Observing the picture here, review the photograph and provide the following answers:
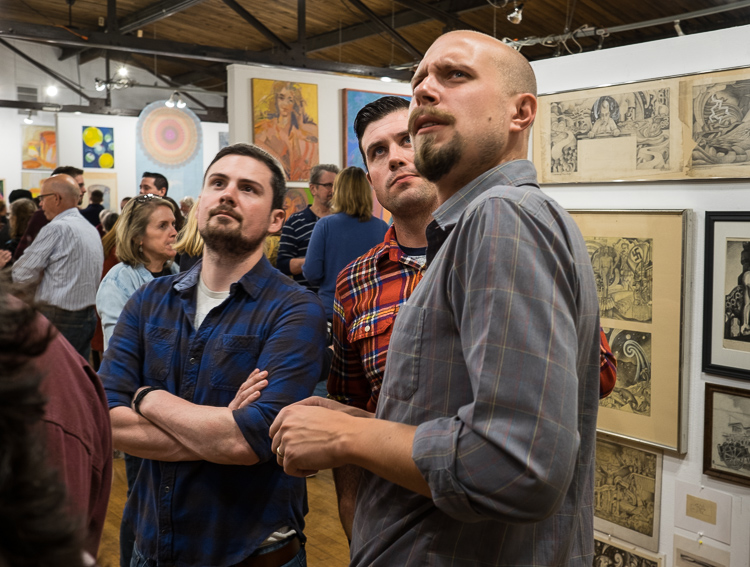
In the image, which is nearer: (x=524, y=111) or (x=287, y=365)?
(x=524, y=111)

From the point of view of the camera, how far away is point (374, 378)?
1.78 metres

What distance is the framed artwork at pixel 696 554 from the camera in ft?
9.19

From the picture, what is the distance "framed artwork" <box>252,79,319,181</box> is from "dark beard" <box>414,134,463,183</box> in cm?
518

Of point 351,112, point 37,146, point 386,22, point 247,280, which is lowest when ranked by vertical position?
point 247,280

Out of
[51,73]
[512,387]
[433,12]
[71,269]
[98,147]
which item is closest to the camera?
[512,387]

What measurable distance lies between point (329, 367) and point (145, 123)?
28.3 feet

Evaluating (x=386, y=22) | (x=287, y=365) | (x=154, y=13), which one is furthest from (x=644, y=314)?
(x=154, y=13)

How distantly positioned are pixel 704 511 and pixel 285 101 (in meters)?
4.97

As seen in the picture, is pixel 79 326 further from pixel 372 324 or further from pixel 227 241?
pixel 372 324

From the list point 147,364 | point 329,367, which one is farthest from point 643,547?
point 147,364

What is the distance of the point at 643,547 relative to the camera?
10.0ft

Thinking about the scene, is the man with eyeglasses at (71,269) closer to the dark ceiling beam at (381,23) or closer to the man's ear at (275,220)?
the man's ear at (275,220)

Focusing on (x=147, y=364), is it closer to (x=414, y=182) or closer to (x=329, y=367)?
(x=329, y=367)

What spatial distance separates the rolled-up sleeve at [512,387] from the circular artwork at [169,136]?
935 centimetres
